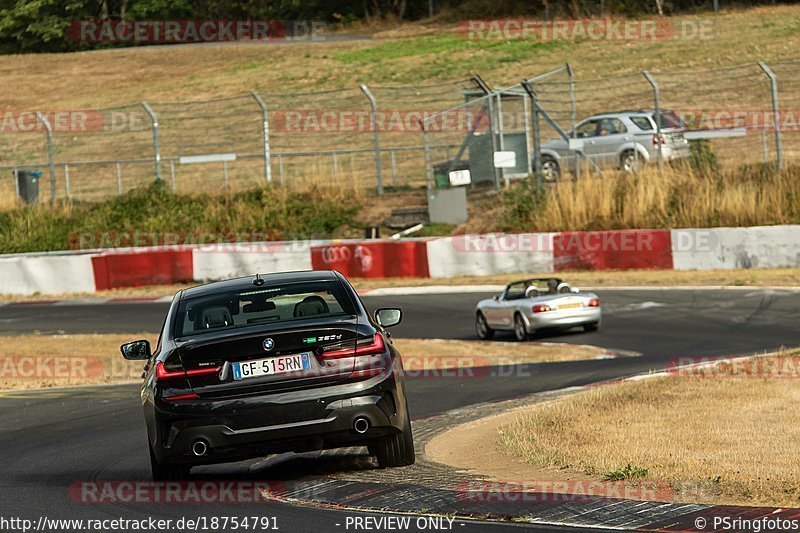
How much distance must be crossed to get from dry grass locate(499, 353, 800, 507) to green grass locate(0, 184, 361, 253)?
19.7 metres

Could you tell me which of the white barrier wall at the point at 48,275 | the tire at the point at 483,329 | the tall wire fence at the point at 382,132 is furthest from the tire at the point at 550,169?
the tire at the point at 483,329

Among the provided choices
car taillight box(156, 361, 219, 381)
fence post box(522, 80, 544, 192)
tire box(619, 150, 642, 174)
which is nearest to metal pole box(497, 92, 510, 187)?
fence post box(522, 80, 544, 192)

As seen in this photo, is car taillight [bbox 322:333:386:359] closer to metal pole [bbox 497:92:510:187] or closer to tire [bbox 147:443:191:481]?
tire [bbox 147:443:191:481]

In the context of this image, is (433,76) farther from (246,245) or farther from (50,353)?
(50,353)

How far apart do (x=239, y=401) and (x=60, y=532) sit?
1377 millimetres

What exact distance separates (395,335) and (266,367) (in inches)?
484

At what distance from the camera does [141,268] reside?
1116 inches

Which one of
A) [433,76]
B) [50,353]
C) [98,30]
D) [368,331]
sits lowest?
[50,353]

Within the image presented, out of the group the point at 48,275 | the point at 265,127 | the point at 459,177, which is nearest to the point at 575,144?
the point at 459,177

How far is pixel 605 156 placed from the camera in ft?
99.2

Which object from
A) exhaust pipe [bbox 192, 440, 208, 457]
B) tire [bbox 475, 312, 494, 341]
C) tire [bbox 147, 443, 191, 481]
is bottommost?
tire [bbox 475, 312, 494, 341]

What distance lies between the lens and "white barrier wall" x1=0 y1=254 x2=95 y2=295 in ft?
92.7

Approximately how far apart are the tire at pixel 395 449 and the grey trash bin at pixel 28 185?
2816cm

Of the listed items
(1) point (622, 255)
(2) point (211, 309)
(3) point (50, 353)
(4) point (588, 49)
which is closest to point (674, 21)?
(4) point (588, 49)
